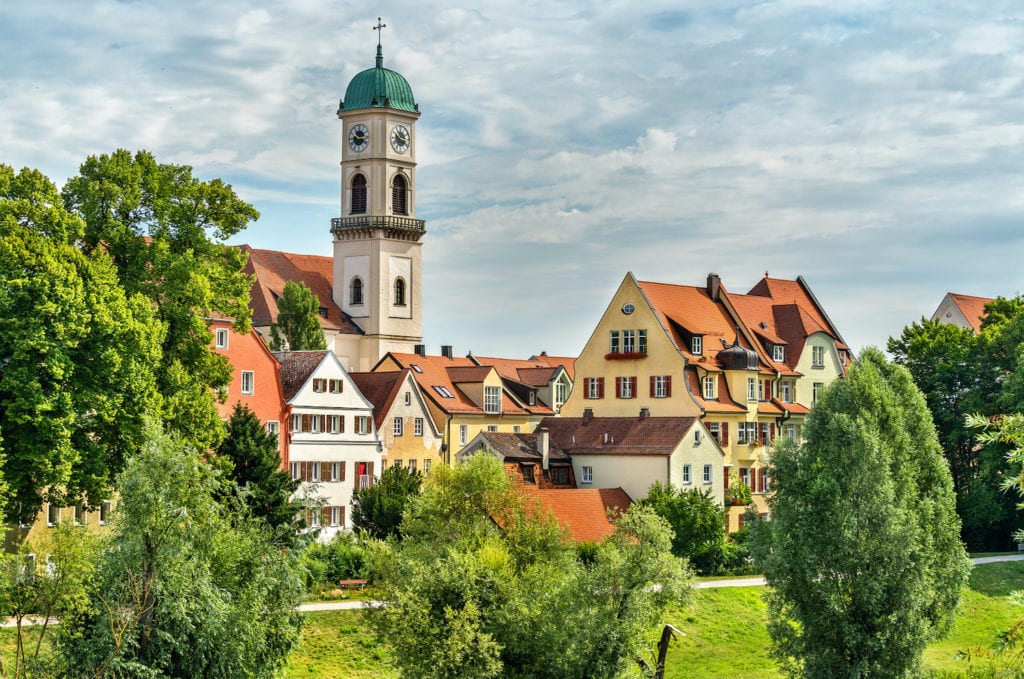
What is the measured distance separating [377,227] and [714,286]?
31739 mm

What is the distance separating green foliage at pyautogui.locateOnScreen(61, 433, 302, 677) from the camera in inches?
1396

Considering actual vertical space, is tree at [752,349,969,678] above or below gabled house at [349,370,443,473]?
below

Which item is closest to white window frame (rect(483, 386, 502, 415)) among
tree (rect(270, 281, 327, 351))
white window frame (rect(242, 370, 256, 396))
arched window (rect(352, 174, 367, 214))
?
tree (rect(270, 281, 327, 351))

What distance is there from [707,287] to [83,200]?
4307 centimetres

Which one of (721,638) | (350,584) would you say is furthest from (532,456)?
(350,584)

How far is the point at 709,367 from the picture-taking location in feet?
246

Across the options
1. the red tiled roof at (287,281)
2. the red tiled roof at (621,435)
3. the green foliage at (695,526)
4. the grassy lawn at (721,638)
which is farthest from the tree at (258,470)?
the red tiled roof at (287,281)

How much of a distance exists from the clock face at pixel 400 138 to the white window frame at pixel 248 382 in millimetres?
45132

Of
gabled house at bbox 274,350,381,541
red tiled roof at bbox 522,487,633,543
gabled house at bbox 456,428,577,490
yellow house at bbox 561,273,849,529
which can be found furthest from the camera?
yellow house at bbox 561,273,849,529

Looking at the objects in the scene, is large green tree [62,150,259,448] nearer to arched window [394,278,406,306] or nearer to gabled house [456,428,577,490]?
gabled house [456,428,577,490]

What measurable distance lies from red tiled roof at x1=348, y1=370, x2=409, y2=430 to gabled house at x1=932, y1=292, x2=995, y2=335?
150 ft

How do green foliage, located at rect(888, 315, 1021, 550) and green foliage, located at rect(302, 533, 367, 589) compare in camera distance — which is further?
green foliage, located at rect(888, 315, 1021, 550)

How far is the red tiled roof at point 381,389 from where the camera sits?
73.0 metres

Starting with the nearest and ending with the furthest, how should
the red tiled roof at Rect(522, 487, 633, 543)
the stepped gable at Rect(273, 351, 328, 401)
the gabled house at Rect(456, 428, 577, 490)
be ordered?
1. the red tiled roof at Rect(522, 487, 633, 543)
2. the stepped gable at Rect(273, 351, 328, 401)
3. the gabled house at Rect(456, 428, 577, 490)
